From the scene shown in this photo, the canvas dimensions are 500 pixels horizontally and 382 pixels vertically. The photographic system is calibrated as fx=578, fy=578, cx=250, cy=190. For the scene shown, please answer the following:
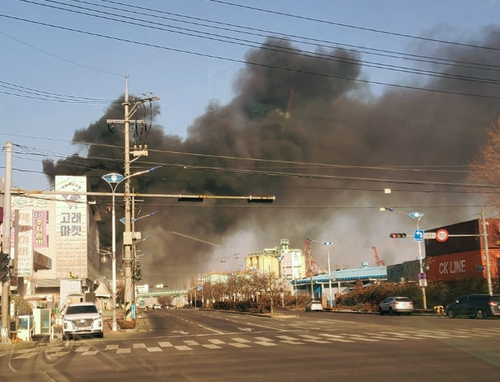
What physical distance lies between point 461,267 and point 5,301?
1923 inches

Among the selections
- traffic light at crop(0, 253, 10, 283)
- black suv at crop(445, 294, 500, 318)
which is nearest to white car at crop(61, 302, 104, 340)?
traffic light at crop(0, 253, 10, 283)

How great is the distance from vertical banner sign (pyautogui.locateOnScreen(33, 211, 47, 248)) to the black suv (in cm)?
7143

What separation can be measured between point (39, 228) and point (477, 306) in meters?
74.1

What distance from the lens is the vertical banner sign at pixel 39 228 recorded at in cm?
9300

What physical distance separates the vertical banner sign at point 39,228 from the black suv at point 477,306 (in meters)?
71.4

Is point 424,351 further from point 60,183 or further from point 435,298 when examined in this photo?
point 60,183

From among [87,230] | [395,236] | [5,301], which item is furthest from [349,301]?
[5,301]

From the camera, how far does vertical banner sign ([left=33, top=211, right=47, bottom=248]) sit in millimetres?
93000

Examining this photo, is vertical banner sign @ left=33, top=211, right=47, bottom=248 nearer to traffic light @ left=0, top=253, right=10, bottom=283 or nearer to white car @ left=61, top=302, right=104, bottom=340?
white car @ left=61, top=302, right=104, bottom=340

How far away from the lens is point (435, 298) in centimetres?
5656

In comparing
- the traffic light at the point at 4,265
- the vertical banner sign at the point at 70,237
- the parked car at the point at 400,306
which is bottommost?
the parked car at the point at 400,306

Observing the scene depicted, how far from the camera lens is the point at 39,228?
93.6 metres

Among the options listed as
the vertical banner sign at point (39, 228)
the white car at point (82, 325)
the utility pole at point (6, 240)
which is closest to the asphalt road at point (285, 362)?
the utility pole at point (6, 240)

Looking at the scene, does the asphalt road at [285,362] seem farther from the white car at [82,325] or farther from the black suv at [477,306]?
the black suv at [477,306]
